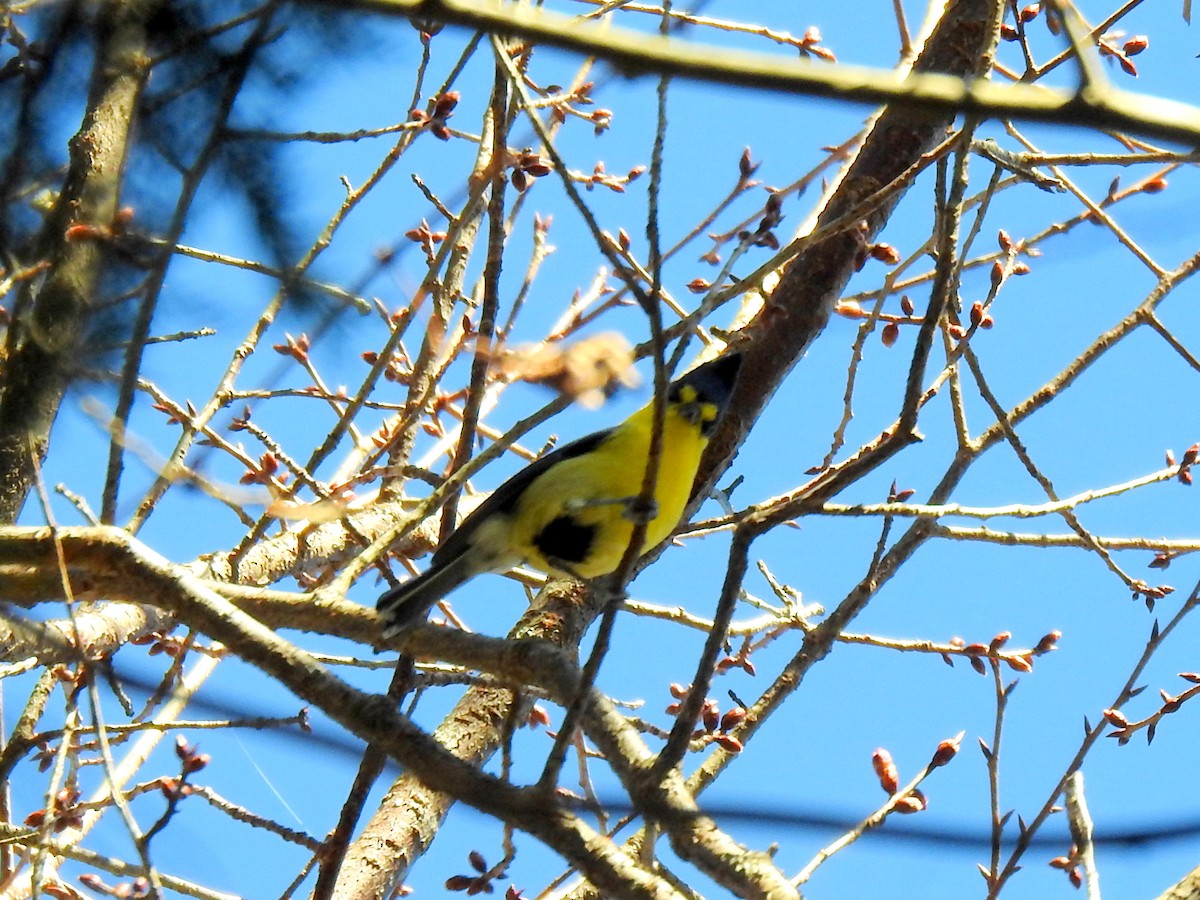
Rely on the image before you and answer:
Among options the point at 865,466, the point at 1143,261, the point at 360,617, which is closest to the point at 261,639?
the point at 360,617

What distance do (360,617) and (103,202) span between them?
1.07 m

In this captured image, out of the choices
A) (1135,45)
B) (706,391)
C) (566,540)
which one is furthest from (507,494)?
(1135,45)

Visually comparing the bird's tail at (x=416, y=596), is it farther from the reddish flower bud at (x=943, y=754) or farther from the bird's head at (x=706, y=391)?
the reddish flower bud at (x=943, y=754)

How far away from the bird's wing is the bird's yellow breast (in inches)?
1.5

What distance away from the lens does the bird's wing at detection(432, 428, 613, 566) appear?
3494 millimetres

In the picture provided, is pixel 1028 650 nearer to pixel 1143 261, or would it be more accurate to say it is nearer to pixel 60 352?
pixel 1143 261

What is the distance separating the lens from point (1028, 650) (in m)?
3.56

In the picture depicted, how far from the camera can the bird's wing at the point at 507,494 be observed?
3.49 m

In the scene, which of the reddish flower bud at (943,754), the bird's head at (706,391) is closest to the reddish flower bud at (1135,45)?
the bird's head at (706,391)

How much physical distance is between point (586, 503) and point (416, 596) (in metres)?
0.60

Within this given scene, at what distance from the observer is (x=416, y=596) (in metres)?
3.16

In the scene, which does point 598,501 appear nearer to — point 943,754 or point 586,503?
point 586,503

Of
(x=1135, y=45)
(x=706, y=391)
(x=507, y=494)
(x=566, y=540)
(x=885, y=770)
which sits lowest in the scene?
(x=885, y=770)

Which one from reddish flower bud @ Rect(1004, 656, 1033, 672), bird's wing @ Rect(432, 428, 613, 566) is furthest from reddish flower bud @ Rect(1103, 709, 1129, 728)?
bird's wing @ Rect(432, 428, 613, 566)
